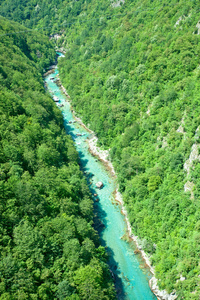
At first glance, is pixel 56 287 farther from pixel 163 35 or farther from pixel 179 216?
pixel 163 35

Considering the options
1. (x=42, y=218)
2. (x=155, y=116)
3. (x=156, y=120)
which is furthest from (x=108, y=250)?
(x=155, y=116)

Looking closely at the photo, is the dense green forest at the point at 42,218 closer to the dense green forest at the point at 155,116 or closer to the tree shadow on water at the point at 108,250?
the tree shadow on water at the point at 108,250

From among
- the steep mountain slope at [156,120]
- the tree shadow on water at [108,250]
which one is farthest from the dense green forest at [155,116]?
the tree shadow on water at [108,250]

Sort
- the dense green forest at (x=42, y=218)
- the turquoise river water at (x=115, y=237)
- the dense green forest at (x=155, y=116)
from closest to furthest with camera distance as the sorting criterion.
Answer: the dense green forest at (x=42, y=218) < the dense green forest at (x=155, y=116) < the turquoise river water at (x=115, y=237)

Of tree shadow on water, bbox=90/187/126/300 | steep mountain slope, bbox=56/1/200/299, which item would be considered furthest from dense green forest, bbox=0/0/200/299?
tree shadow on water, bbox=90/187/126/300

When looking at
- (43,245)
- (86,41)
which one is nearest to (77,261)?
Result: (43,245)
